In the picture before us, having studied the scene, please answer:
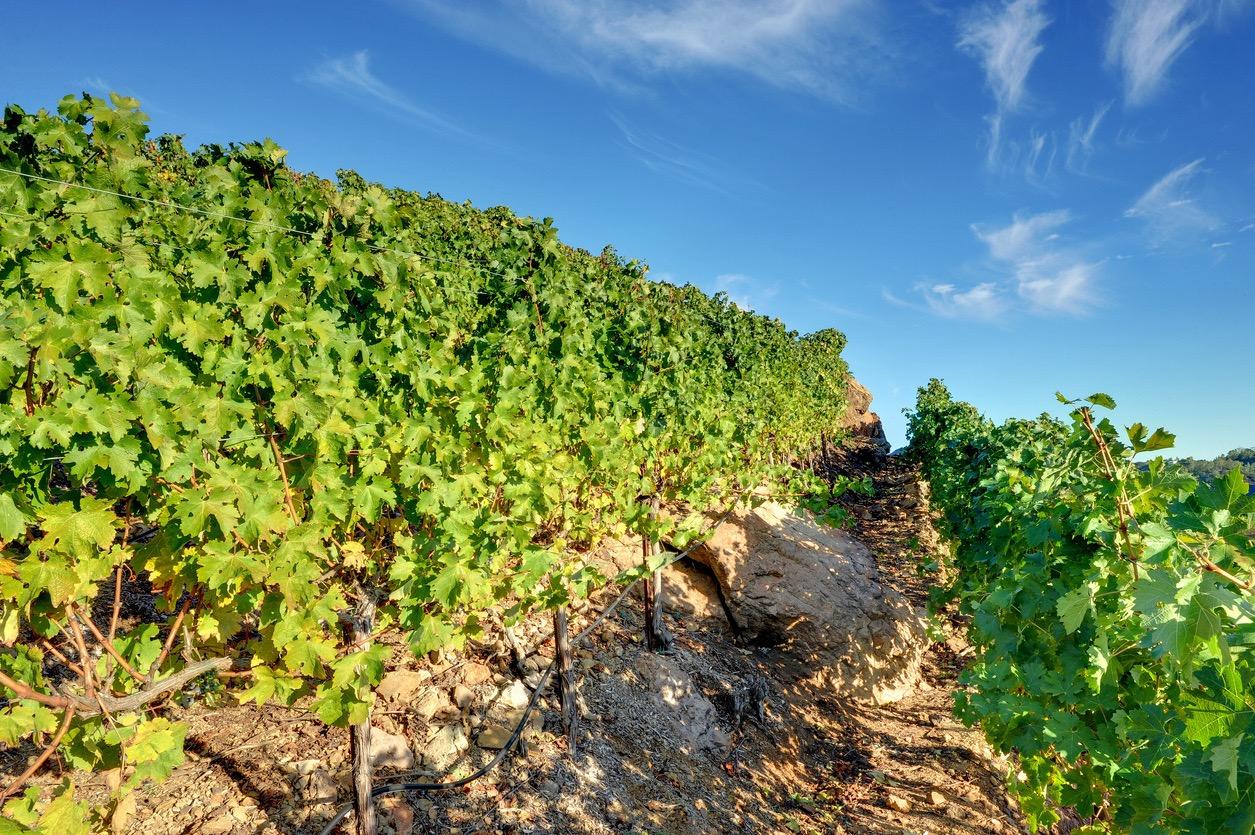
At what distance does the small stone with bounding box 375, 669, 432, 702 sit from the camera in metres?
4.93

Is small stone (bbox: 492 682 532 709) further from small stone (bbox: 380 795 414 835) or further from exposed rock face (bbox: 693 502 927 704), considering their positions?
exposed rock face (bbox: 693 502 927 704)

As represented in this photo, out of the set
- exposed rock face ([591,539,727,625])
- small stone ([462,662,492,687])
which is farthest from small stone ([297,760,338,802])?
exposed rock face ([591,539,727,625])

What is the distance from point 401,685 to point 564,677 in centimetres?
130

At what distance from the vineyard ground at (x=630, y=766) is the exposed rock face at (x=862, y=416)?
32803 mm

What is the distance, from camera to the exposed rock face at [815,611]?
336 inches

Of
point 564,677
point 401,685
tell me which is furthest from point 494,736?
point 401,685

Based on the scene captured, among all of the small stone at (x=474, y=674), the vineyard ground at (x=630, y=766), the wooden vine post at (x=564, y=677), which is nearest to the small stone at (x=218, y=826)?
the vineyard ground at (x=630, y=766)

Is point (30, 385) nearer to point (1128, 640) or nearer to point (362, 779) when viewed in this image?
point (362, 779)

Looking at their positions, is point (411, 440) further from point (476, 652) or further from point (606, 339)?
point (606, 339)

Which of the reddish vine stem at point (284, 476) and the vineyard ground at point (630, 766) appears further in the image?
the vineyard ground at point (630, 766)

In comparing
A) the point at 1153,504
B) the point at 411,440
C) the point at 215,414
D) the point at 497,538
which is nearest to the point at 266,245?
the point at 215,414

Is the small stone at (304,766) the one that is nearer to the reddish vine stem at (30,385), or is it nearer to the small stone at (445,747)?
the small stone at (445,747)

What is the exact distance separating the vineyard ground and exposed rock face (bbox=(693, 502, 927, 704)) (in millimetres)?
303

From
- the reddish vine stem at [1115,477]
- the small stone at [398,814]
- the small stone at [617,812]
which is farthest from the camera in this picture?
the small stone at [617,812]
